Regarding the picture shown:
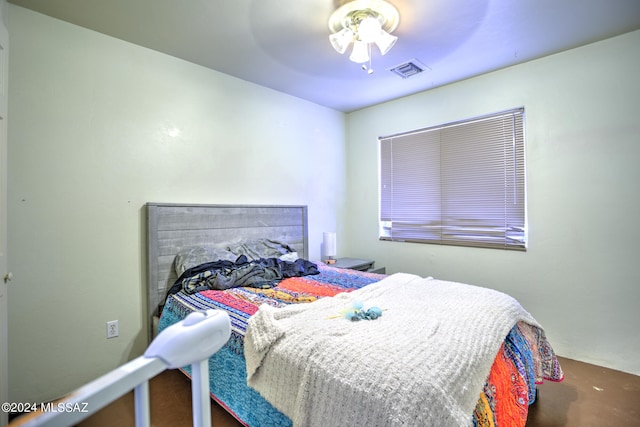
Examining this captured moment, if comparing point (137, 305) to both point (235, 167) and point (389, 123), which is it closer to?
point (235, 167)

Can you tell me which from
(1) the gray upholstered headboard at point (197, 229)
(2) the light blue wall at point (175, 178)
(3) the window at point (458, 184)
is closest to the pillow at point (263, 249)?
(1) the gray upholstered headboard at point (197, 229)

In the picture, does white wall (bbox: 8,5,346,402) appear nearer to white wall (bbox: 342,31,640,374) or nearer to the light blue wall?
the light blue wall

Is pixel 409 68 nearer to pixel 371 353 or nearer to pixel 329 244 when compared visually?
pixel 329 244

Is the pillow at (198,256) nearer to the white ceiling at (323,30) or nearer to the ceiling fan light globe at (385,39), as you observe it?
the white ceiling at (323,30)

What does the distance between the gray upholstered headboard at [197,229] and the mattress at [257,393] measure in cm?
27

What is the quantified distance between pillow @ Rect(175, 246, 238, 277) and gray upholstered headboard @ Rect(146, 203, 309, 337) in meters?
0.05

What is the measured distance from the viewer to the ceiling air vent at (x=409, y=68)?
2.67 meters

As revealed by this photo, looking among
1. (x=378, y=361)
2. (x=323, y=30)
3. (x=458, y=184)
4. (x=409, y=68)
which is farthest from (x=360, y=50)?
(x=378, y=361)

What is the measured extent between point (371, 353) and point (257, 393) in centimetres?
62

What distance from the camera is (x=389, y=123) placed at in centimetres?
362

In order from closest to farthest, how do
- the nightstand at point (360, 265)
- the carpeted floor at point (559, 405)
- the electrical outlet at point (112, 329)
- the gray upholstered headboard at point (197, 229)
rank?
the carpeted floor at point (559, 405) → the electrical outlet at point (112, 329) → the gray upholstered headboard at point (197, 229) → the nightstand at point (360, 265)

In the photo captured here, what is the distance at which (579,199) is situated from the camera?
246cm

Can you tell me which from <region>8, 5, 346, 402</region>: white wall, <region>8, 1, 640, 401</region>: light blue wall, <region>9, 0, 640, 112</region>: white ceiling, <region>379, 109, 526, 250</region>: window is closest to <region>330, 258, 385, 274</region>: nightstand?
<region>379, 109, 526, 250</region>: window

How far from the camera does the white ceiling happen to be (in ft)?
6.32
